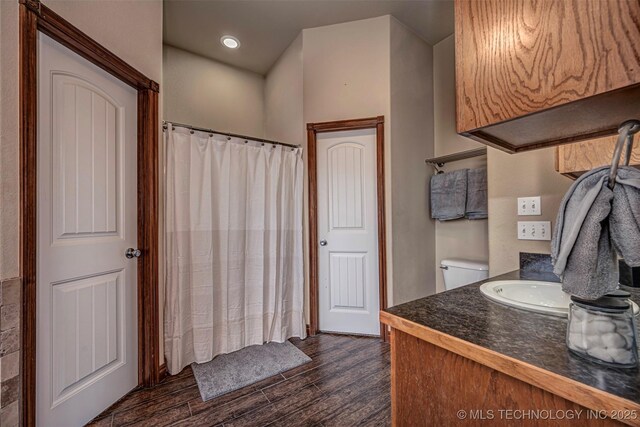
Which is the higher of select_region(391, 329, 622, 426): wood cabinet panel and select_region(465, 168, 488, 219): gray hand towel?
select_region(465, 168, 488, 219): gray hand towel

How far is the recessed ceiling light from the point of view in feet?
8.74

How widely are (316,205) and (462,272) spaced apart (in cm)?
135

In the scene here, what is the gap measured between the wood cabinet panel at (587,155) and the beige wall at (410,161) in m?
1.40

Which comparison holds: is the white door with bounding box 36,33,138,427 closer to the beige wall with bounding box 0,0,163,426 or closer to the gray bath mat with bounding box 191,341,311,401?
the beige wall with bounding box 0,0,163,426

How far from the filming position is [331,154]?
2.57 meters

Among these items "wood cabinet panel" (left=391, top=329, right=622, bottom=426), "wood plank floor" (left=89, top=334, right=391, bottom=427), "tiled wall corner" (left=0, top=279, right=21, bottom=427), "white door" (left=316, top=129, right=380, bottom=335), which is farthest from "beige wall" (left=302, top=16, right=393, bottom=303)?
"tiled wall corner" (left=0, top=279, right=21, bottom=427)

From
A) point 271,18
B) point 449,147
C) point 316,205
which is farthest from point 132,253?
point 449,147

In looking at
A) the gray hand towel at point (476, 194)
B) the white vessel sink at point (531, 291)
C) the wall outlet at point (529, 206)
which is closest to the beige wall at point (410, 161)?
the gray hand towel at point (476, 194)

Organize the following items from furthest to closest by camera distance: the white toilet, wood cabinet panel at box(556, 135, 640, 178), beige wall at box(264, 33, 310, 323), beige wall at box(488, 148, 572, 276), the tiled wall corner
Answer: beige wall at box(264, 33, 310, 323)
the white toilet
beige wall at box(488, 148, 572, 276)
the tiled wall corner
wood cabinet panel at box(556, 135, 640, 178)

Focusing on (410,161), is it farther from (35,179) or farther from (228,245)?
(35,179)

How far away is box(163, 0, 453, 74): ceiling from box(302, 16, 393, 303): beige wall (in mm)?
113

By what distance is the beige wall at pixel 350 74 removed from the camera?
7.84ft

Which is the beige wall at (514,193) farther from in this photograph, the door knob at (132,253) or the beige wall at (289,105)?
the door knob at (132,253)

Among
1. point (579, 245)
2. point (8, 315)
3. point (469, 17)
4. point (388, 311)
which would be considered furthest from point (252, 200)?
point (579, 245)
